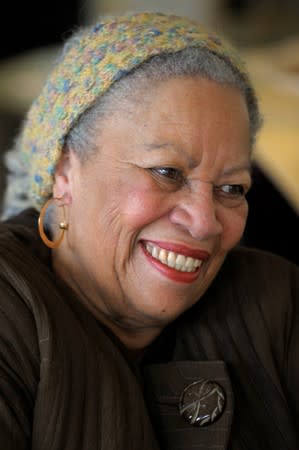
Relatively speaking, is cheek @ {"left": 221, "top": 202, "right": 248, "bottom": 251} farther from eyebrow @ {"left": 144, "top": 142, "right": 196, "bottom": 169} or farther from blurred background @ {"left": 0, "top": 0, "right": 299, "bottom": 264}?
blurred background @ {"left": 0, "top": 0, "right": 299, "bottom": 264}

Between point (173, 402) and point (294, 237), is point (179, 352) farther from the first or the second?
point (294, 237)

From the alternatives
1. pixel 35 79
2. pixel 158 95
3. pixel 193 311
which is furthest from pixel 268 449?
pixel 35 79

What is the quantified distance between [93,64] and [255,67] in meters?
2.89

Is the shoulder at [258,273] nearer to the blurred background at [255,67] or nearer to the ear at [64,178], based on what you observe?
the blurred background at [255,67]

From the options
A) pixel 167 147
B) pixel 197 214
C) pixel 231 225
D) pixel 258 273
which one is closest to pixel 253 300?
pixel 258 273

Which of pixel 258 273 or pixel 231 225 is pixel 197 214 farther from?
pixel 258 273

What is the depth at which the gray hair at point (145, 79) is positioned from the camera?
1.51m

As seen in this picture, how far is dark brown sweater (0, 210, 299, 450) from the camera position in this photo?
1.31 meters

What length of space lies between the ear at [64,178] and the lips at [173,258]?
0.76ft

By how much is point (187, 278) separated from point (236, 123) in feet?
1.21

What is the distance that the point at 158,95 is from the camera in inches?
58.8

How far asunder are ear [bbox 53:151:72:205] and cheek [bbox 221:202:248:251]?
1.21 ft

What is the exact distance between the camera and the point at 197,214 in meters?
1.50

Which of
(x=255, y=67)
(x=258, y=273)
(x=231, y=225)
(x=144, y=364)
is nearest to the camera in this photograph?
(x=231, y=225)
